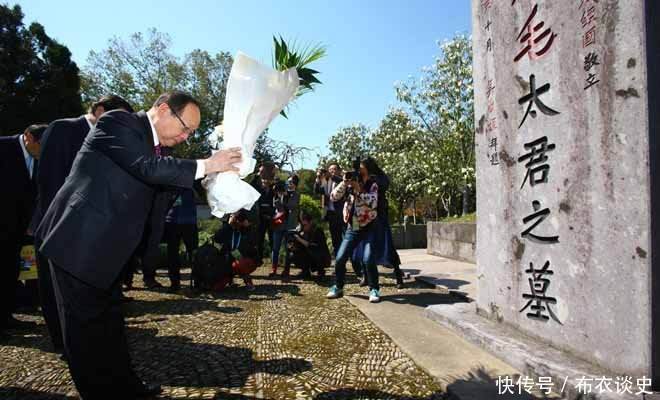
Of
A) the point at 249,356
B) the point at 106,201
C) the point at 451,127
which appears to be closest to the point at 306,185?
the point at 451,127

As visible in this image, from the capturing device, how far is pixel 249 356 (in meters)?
3.03

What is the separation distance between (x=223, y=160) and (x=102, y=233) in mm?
715

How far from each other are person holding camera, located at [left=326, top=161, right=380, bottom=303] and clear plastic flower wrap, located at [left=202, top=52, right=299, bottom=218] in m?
2.76

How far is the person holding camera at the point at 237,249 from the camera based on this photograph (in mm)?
5734

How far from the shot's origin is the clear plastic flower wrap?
2.21 m

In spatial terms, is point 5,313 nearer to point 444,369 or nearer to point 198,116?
point 198,116

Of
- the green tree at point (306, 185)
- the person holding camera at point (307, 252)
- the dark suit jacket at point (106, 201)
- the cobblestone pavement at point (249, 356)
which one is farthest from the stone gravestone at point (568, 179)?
the green tree at point (306, 185)

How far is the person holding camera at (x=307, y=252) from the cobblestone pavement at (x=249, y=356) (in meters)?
1.79

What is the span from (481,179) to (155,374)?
3.16 m

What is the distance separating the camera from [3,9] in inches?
757

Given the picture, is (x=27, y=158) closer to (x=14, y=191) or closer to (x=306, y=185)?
(x=14, y=191)

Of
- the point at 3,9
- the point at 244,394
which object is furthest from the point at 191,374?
the point at 3,9

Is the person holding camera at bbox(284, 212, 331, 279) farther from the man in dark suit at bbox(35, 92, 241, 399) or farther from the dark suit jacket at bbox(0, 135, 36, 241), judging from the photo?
the man in dark suit at bbox(35, 92, 241, 399)

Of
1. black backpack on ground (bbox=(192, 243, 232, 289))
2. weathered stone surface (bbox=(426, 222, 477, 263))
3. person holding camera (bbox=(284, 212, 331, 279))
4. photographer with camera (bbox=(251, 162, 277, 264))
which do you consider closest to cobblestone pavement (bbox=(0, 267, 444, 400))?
black backpack on ground (bbox=(192, 243, 232, 289))
